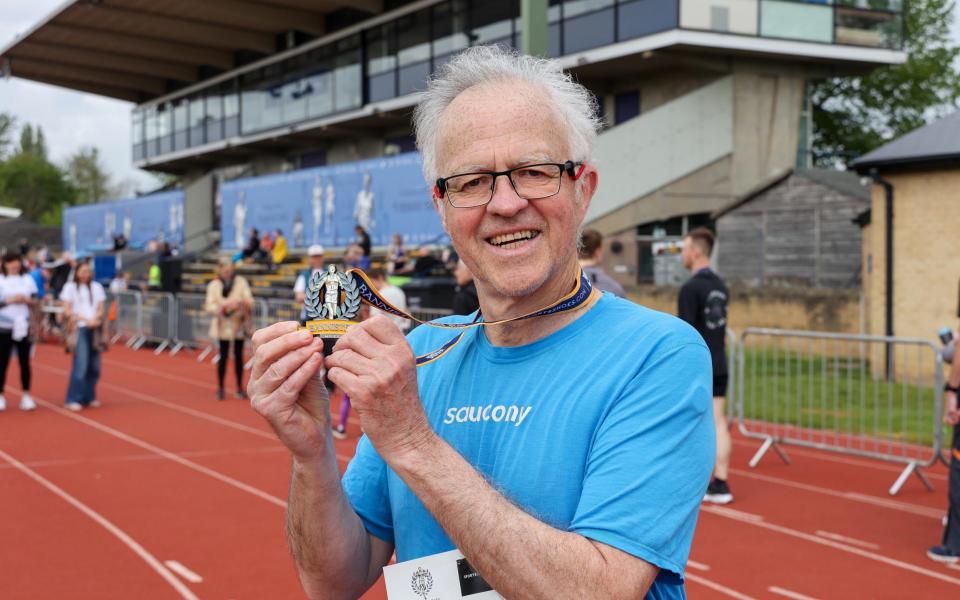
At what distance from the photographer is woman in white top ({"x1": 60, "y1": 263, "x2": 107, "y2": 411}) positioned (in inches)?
506

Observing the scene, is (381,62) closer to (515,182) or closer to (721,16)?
(721,16)

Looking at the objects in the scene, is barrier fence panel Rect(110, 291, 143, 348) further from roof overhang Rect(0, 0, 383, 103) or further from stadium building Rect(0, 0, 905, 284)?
roof overhang Rect(0, 0, 383, 103)

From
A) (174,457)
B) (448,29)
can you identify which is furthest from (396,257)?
(174,457)

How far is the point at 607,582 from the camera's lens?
154 cm

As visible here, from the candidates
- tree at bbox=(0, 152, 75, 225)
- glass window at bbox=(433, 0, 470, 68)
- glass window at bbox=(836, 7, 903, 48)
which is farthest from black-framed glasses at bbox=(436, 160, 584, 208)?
tree at bbox=(0, 152, 75, 225)

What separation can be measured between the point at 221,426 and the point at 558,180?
1052cm

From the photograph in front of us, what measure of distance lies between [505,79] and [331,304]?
22.2 inches

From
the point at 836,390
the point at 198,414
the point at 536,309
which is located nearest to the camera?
the point at 536,309

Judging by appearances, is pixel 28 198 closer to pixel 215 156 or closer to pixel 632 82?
pixel 215 156

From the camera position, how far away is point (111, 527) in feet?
22.9

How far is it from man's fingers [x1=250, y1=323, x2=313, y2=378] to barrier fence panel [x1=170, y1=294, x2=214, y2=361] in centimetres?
1898

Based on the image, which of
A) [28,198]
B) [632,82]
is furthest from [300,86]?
[28,198]

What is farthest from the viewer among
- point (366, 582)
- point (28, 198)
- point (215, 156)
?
point (28, 198)

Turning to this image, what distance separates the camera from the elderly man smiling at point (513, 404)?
1.57m
